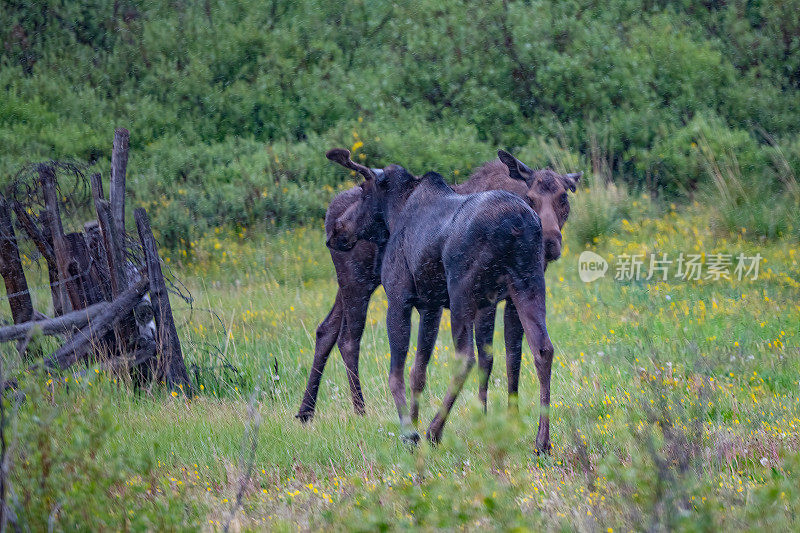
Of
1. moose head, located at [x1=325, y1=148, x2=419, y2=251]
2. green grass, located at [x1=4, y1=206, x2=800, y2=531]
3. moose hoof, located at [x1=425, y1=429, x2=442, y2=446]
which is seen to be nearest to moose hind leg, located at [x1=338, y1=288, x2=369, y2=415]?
green grass, located at [x1=4, y1=206, x2=800, y2=531]

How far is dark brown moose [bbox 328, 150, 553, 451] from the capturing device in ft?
14.6

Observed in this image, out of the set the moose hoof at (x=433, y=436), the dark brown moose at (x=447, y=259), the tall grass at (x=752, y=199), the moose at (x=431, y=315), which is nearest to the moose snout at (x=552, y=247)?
the moose at (x=431, y=315)

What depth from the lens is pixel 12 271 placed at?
6.67 metres

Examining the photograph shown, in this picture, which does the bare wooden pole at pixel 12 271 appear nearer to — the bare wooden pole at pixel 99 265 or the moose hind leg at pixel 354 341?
the bare wooden pole at pixel 99 265

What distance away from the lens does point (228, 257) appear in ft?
41.9

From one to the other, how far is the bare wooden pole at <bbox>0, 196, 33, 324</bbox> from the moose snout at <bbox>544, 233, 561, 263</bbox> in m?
4.25

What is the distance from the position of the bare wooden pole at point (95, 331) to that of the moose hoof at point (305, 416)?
1706 millimetres

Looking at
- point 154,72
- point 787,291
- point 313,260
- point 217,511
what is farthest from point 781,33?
point 217,511

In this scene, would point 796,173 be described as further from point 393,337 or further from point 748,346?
point 393,337

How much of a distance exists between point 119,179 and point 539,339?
4094 millimetres

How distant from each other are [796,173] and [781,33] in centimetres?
577

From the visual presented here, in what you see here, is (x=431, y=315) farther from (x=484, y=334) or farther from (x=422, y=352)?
(x=484, y=334)

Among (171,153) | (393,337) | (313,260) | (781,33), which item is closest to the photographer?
(393,337)

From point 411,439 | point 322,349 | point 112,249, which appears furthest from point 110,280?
point 411,439
